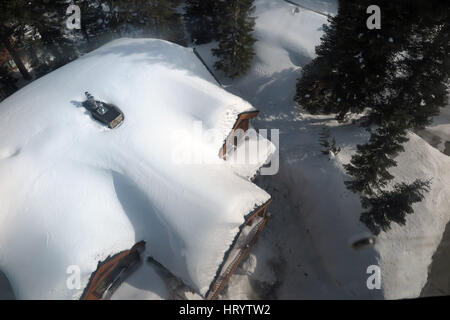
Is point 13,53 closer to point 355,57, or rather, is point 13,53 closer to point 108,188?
point 108,188

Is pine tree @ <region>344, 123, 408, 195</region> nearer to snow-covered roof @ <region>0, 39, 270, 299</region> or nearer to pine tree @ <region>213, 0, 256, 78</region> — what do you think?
snow-covered roof @ <region>0, 39, 270, 299</region>

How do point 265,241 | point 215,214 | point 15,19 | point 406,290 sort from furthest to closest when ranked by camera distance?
point 15,19 → point 265,241 → point 406,290 → point 215,214

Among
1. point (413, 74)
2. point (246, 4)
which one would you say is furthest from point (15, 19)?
point (413, 74)

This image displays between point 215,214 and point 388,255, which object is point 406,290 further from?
point 215,214
